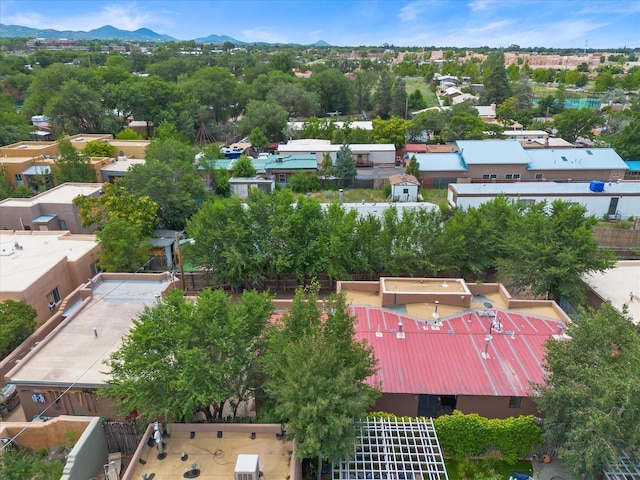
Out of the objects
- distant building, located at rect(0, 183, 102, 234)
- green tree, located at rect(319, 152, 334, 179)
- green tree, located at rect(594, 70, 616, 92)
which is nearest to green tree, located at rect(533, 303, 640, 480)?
distant building, located at rect(0, 183, 102, 234)

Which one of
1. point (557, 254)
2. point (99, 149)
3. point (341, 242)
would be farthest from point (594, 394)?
point (99, 149)

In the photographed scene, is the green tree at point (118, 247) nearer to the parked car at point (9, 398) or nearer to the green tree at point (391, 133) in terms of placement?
the parked car at point (9, 398)

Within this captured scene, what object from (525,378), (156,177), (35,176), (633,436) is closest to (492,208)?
(525,378)

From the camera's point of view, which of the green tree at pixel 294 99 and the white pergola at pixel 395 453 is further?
the green tree at pixel 294 99

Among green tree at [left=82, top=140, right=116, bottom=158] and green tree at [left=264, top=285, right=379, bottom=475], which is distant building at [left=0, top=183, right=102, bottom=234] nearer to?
green tree at [left=82, top=140, right=116, bottom=158]

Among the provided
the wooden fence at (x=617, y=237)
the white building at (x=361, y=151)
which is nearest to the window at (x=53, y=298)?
the white building at (x=361, y=151)

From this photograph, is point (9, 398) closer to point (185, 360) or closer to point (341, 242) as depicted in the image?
point (185, 360)
